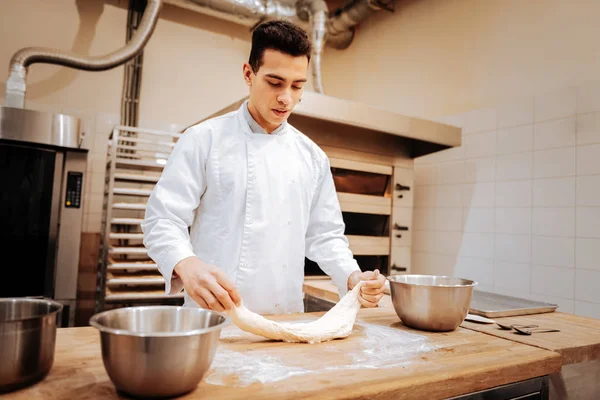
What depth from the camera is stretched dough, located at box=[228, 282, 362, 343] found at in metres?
0.99

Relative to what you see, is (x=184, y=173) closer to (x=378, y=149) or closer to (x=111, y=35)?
(x=378, y=149)

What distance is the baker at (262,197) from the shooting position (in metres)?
1.31

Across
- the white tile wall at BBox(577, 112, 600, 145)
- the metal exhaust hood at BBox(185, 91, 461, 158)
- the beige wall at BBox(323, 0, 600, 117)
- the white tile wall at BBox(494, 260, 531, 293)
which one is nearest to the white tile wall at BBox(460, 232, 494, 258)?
the white tile wall at BBox(494, 260, 531, 293)

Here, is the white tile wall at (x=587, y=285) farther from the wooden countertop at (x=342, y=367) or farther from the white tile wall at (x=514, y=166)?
the wooden countertop at (x=342, y=367)

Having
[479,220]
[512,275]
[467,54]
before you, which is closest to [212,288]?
[512,275]

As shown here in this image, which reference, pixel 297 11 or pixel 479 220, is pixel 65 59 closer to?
pixel 297 11

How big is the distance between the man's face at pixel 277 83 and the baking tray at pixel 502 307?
97 centimetres

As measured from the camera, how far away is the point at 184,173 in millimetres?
1341

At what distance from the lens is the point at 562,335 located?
49.0 inches

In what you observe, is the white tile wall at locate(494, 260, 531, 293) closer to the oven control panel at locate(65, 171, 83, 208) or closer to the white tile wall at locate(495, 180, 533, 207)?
the white tile wall at locate(495, 180, 533, 207)

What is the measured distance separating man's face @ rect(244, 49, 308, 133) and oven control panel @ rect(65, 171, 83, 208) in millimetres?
1671

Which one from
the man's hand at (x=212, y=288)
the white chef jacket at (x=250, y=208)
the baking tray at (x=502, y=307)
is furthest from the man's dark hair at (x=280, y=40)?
the baking tray at (x=502, y=307)

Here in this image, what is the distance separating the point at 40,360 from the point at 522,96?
2929mm

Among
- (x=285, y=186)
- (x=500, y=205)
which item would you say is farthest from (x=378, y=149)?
(x=285, y=186)
